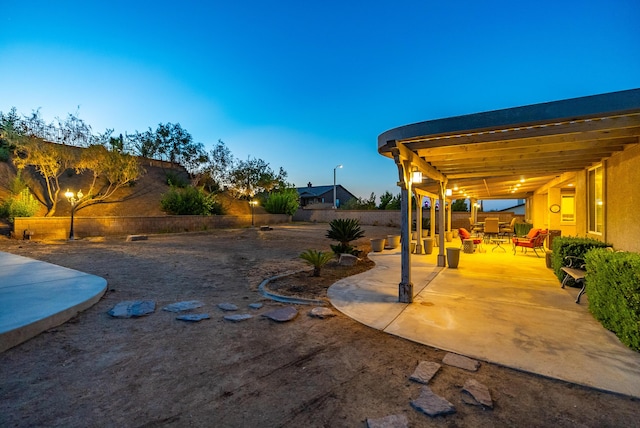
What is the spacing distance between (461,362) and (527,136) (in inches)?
127

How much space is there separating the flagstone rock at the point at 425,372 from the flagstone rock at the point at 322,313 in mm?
1608

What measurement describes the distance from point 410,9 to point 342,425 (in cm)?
1603

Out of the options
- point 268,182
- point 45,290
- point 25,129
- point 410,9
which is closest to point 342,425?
point 45,290

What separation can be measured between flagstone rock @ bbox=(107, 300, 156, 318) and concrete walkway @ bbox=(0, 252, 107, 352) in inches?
18.0

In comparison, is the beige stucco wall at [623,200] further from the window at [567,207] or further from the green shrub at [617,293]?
the window at [567,207]

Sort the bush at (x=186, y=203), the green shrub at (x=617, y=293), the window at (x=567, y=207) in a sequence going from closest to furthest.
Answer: the green shrub at (x=617, y=293)
the window at (x=567, y=207)
the bush at (x=186, y=203)

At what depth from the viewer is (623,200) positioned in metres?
5.09

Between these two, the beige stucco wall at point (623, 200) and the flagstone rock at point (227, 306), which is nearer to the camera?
the flagstone rock at point (227, 306)

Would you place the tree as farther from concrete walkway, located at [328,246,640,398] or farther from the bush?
concrete walkway, located at [328,246,640,398]

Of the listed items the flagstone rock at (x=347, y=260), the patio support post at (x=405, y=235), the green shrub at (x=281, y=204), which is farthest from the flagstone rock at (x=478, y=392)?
the green shrub at (x=281, y=204)

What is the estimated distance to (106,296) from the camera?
505cm

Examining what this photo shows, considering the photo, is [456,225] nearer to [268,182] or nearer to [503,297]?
[503,297]

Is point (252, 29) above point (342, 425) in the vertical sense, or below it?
above

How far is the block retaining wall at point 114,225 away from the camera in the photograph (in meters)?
13.4
